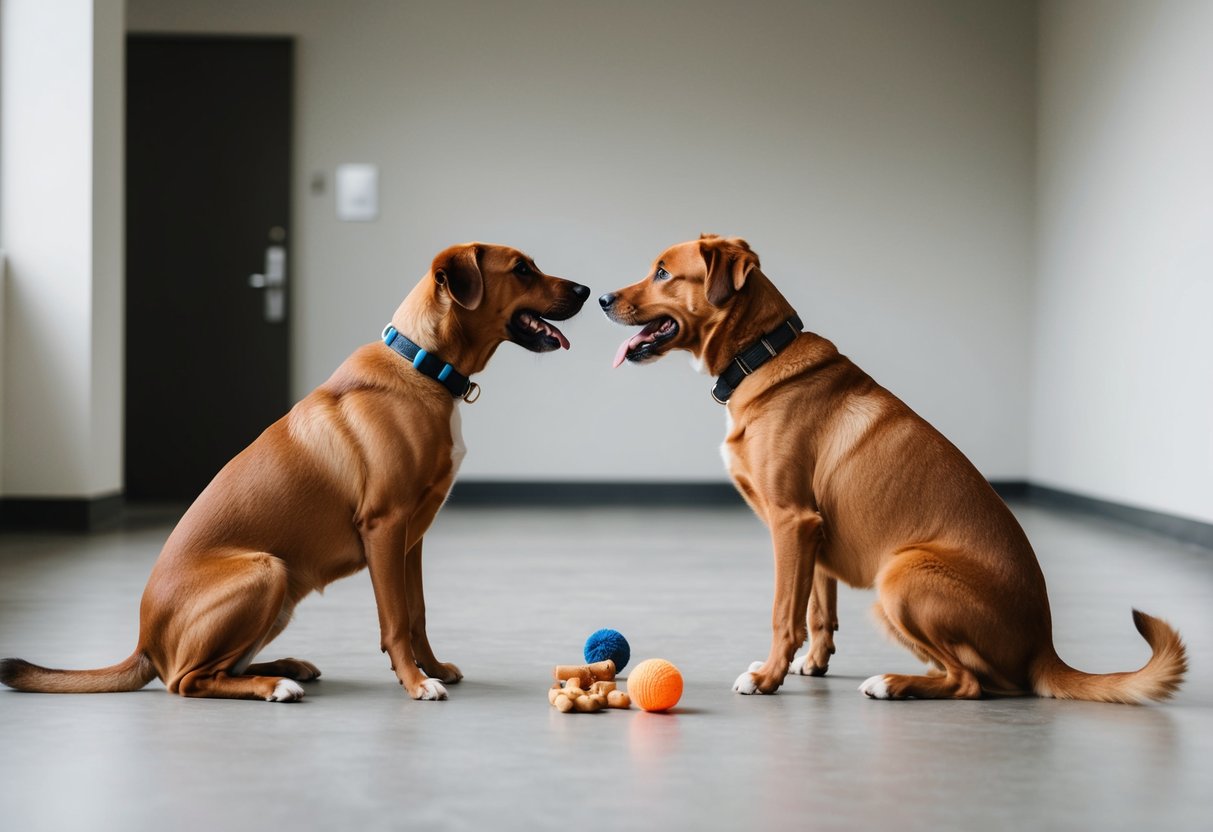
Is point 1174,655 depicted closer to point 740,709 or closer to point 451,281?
point 740,709

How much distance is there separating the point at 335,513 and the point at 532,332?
607mm

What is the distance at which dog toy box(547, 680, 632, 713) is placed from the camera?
2.44 metres

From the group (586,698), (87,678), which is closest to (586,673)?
(586,698)

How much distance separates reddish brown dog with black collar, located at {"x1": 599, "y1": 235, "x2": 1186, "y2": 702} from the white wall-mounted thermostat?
4990mm

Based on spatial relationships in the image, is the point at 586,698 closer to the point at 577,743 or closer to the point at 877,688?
the point at 577,743

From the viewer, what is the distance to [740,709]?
2.45 m

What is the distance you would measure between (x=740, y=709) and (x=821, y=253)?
5525mm

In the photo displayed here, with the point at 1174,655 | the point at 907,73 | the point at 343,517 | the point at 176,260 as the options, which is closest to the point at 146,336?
the point at 176,260

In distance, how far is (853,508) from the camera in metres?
2.62

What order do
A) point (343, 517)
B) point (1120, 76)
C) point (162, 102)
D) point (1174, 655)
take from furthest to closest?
point (162, 102)
point (1120, 76)
point (343, 517)
point (1174, 655)

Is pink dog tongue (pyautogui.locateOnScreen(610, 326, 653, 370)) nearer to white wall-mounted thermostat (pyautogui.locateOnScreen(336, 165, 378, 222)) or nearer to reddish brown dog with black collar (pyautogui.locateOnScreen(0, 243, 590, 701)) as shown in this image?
reddish brown dog with black collar (pyautogui.locateOnScreen(0, 243, 590, 701))

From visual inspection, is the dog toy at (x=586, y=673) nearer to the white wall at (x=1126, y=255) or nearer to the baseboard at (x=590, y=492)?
the white wall at (x=1126, y=255)

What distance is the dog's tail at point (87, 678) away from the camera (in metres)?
2.49

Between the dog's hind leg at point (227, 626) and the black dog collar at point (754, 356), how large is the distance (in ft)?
3.42
